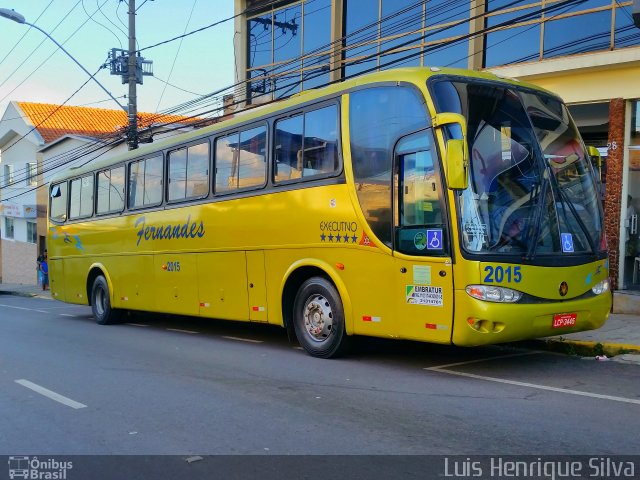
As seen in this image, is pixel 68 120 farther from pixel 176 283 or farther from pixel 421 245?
pixel 421 245

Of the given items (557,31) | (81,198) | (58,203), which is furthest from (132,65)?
(557,31)

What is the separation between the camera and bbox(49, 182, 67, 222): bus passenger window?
1634cm

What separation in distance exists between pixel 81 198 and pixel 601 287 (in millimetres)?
12432

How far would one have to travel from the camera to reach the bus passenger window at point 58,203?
1634cm

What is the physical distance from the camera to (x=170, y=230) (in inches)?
462

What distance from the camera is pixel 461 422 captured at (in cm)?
537

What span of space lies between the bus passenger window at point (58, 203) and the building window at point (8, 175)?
2368 centimetres

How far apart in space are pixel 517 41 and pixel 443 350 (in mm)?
7731

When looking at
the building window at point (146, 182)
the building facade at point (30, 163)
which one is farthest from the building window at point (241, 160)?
the building facade at point (30, 163)

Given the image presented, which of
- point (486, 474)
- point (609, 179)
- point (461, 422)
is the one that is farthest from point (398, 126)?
point (609, 179)

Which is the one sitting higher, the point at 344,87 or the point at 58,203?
the point at 344,87

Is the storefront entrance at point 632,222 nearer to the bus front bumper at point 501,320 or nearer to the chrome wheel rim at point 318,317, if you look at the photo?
the bus front bumper at point 501,320

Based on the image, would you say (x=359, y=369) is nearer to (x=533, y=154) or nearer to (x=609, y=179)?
(x=533, y=154)

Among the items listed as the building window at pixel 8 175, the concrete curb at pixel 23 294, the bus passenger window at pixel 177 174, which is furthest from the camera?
the building window at pixel 8 175
